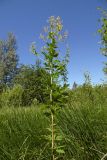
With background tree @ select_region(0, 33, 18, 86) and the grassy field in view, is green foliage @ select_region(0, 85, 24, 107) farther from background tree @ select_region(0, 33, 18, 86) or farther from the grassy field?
background tree @ select_region(0, 33, 18, 86)

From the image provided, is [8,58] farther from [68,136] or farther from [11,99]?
[68,136]

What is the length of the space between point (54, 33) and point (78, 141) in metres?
1.61

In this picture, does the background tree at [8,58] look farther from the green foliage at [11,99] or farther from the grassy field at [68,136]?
the grassy field at [68,136]

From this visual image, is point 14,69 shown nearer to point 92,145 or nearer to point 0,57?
point 0,57

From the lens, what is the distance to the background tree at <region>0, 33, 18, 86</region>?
81.5 meters

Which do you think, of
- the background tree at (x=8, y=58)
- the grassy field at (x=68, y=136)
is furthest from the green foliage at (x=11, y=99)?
the background tree at (x=8, y=58)

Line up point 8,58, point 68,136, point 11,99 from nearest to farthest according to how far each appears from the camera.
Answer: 1. point 68,136
2. point 11,99
3. point 8,58

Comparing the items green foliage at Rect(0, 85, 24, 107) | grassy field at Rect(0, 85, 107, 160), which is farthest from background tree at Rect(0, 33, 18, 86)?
grassy field at Rect(0, 85, 107, 160)

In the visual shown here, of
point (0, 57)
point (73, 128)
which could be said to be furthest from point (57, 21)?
point (0, 57)

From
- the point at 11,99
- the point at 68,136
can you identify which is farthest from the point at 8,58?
the point at 68,136

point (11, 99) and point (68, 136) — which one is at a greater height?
point (11, 99)

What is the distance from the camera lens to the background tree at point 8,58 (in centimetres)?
8147

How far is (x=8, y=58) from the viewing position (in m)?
82.6

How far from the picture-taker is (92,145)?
4.43 m
